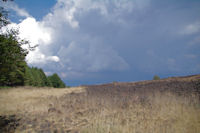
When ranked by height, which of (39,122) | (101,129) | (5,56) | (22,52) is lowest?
(39,122)

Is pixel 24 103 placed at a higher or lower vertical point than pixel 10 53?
lower

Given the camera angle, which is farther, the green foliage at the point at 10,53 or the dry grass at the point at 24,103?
the dry grass at the point at 24,103

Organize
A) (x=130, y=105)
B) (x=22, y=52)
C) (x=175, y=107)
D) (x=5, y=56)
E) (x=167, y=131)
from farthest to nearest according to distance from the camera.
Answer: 1. (x=130, y=105)
2. (x=175, y=107)
3. (x=22, y=52)
4. (x=5, y=56)
5. (x=167, y=131)

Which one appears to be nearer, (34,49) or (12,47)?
(12,47)

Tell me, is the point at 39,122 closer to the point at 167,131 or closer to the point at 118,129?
the point at 118,129

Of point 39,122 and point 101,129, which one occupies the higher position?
point 101,129

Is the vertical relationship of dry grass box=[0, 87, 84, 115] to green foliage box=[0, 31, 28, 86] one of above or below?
Result: below

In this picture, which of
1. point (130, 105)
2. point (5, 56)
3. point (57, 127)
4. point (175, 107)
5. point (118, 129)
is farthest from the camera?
point (130, 105)

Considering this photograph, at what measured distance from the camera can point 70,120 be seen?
566cm

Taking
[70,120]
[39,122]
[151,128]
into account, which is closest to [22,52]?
[39,122]

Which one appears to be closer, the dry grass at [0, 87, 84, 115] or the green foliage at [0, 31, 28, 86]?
the green foliage at [0, 31, 28, 86]

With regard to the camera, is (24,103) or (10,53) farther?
(24,103)

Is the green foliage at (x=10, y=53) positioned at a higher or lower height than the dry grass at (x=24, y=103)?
higher

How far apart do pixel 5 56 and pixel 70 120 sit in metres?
4.09
